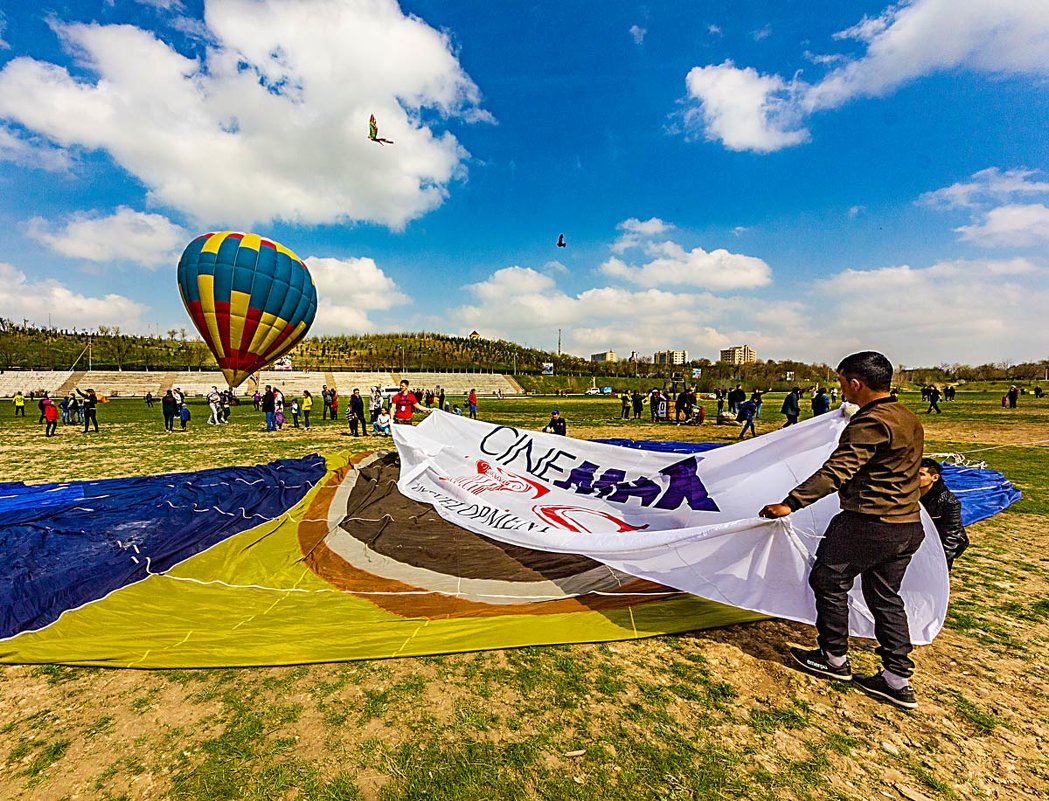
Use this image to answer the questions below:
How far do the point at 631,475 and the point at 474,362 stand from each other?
92041 millimetres

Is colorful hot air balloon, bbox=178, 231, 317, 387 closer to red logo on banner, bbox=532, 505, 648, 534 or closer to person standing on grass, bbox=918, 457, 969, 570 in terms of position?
red logo on banner, bbox=532, 505, 648, 534

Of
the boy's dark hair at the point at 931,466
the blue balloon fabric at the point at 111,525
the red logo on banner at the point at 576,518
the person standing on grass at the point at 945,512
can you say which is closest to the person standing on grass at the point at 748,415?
the person standing on grass at the point at 945,512

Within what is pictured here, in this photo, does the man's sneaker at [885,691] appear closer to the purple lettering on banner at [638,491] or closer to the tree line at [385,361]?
the purple lettering on banner at [638,491]

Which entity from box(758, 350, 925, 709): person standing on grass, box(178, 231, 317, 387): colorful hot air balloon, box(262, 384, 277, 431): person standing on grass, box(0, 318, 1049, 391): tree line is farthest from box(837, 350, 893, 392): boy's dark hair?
box(0, 318, 1049, 391): tree line

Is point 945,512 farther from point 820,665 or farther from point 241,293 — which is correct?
point 241,293

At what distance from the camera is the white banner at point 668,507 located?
3.41 meters

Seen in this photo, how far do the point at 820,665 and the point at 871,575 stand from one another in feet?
2.33

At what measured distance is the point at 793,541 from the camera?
3420 mm

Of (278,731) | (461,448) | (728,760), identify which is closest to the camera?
(728,760)

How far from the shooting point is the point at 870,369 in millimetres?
3039

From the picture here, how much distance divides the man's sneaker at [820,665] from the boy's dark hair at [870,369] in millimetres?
1830

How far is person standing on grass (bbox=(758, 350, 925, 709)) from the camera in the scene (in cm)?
289

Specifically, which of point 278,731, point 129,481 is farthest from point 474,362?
point 278,731

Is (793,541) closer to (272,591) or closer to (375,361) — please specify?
(272,591)
